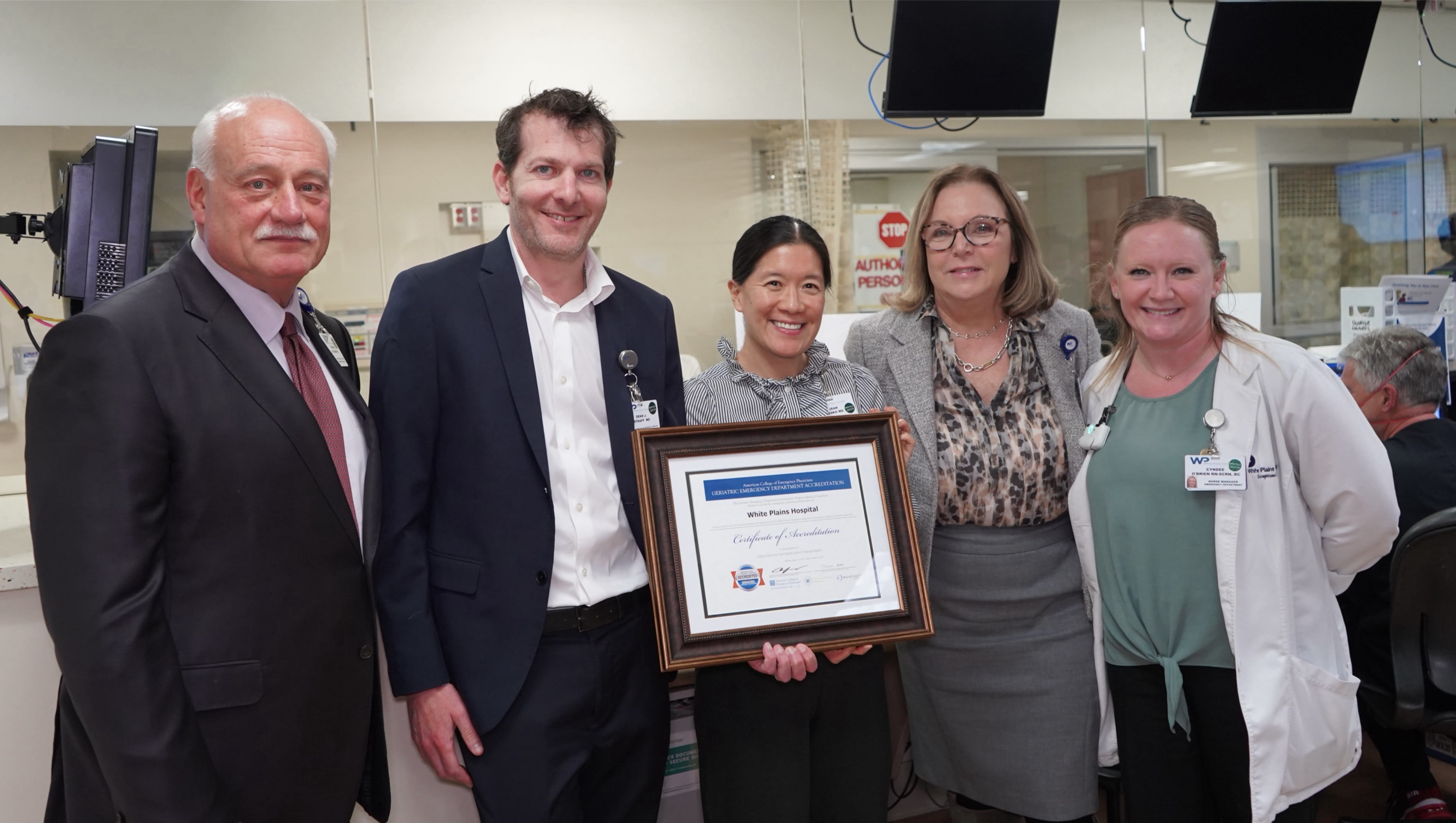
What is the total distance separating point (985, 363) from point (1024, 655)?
2.21ft

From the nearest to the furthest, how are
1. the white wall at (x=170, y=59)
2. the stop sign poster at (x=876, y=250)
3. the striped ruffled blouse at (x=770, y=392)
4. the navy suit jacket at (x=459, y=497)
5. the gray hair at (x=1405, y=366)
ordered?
the navy suit jacket at (x=459, y=497)
the striped ruffled blouse at (x=770, y=392)
the gray hair at (x=1405, y=366)
the white wall at (x=170, y=59)
the stop sign poster at (x=876, y=250)

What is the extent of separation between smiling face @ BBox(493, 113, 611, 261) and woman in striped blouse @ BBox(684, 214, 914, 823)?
0.42 metres

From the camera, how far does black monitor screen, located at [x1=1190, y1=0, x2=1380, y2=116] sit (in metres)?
4.48

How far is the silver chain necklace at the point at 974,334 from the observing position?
2207 millimetres

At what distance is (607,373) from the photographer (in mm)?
1759

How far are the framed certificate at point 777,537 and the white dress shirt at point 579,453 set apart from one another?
0.08 meters

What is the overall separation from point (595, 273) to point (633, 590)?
610mm

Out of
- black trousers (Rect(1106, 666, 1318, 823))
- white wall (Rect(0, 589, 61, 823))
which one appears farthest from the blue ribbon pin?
white wall (Rect(0, 589, 61, 823))

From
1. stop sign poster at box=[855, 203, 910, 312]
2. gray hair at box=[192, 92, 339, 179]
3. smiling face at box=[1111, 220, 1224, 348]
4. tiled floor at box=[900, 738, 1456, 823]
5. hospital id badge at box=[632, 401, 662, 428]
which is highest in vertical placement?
stop sign poster at box=[855, 203, 910, 312]

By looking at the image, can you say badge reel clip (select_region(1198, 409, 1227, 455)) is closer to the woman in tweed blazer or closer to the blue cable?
the woman in tweed blazer

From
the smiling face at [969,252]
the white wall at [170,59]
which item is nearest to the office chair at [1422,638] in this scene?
the smiling face at [969,252]

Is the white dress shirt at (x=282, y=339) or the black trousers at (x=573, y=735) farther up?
the white dress shirt at (x=282, y=339)

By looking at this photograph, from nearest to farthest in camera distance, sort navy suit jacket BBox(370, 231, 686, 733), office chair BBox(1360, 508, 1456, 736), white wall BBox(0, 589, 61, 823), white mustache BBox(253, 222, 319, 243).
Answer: white mustache BBox(253, 222, 319, 243) < navy suit jacket BBox(370, 231, 686, 733) < white wall BBox(0, 589, 61, 823) < office chair BBox(1360, 508, 1456, 736)

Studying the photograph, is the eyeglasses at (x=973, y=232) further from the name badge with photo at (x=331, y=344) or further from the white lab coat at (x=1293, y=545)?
the name badge with photo at (x=331, y=344)
